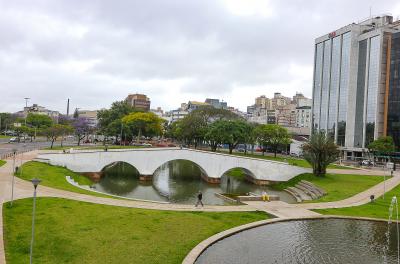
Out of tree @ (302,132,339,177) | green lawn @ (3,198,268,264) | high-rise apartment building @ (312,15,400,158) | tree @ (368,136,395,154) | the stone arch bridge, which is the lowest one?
green lawn @ (3,198,268,264)

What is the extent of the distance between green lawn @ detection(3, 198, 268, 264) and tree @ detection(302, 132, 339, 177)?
1115 inches

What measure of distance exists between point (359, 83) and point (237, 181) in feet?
167

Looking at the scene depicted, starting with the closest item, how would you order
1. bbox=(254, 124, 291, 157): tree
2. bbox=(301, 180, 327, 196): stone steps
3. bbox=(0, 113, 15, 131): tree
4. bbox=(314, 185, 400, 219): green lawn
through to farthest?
1. bbox=(314, 185, 400, 219): green lawn
2. bbox=(301, 180, 327, 196): stone steps
3. bbox=(254, 124, 291, 157): tree
4. bbox=(0, 113, 15, 131): tree

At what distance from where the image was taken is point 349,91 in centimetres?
9619

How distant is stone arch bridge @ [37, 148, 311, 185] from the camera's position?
54.9m

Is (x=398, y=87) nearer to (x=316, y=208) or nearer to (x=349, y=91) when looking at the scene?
(x=349, y=91)

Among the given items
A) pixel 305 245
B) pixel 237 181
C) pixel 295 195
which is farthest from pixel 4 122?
pixel 305 245

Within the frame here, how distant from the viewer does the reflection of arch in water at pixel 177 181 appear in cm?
4841

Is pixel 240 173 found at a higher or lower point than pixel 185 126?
lower

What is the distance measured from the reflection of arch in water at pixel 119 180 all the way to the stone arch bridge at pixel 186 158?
225 cm

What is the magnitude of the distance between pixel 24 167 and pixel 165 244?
94.7 feet

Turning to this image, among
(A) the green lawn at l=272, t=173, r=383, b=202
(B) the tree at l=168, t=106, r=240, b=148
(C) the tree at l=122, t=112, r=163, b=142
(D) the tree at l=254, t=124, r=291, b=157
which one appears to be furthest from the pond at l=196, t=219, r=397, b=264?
(C) the tree at l=122, t=112, r=163, b=142

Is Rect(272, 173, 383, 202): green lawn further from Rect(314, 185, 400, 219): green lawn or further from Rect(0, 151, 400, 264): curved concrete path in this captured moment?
Rect(0, 151, 400, 264): curved concrete path

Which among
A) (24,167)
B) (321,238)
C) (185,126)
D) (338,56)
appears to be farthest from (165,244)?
(338,56)
